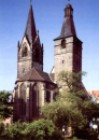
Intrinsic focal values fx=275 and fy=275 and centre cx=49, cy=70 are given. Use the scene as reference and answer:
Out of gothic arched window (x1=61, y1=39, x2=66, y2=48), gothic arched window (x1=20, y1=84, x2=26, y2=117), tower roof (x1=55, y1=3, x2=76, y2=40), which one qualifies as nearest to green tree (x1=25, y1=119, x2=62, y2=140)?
gothic arched window (x1=20, y1=84, x2=26, y2=117)

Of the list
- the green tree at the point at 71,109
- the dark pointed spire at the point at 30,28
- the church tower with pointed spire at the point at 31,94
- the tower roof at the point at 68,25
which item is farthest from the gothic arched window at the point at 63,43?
the green tree at the point at 71,109

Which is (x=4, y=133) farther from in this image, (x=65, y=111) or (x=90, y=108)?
(x=90, y=108)

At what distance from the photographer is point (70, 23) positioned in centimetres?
6312

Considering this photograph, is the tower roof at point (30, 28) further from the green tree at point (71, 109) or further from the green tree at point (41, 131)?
the green tree at point (41, 131)

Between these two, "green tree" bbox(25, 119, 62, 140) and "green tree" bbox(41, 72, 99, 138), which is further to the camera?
"green tree" bbox(41, 72, 99, 138)

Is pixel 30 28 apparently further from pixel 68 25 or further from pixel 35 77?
pixel 35 77

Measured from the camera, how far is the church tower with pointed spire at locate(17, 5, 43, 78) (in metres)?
66.6

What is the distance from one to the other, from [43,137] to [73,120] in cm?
715

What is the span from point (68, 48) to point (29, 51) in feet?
34.4

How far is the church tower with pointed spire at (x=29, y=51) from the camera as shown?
2623 inches

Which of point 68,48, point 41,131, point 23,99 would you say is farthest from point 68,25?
point 41,131

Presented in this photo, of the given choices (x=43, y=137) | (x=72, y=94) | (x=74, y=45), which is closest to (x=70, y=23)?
(x=74, y=45)

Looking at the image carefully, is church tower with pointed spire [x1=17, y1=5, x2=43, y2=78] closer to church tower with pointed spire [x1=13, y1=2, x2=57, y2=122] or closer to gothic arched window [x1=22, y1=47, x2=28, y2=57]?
gothic arched window [x1=22, y1=47, x2=28, y2=57]

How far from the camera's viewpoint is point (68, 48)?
61.5 meters
